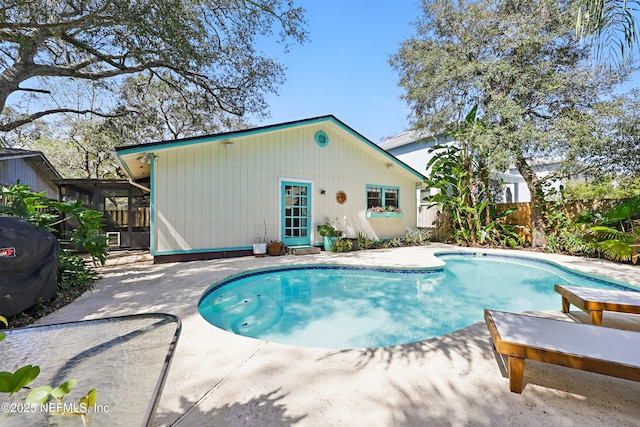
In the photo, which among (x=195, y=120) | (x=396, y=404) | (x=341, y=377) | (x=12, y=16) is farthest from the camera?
(x=195, y=120)

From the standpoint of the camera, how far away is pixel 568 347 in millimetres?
1893

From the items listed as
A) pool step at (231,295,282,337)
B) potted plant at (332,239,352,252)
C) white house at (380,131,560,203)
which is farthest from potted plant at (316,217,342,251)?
white house at (380,131,560,203)

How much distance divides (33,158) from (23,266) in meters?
11.9

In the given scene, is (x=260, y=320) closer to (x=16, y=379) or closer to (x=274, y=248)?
(x=16, y=379)

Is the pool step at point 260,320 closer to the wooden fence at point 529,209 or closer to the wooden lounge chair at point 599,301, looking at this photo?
the wooden lounge chair at point 599,301

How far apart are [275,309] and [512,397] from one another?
129 inches

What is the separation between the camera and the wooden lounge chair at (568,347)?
1.74 metres

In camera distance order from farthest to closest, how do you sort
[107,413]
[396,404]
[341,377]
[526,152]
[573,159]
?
[526,152] → [573,159] → [341,377] → [396,404] → [107,413]

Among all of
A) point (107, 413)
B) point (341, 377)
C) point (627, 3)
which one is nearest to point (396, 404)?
point (341, 377)

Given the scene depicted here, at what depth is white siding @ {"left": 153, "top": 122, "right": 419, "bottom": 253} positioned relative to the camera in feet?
22.4

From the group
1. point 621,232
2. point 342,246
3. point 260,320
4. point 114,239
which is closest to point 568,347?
point 260,320

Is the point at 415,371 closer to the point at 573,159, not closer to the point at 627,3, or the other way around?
the point at 627,3

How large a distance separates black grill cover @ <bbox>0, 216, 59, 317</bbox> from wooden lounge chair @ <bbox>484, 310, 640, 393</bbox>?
188 inches

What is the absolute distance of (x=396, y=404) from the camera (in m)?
1.77
